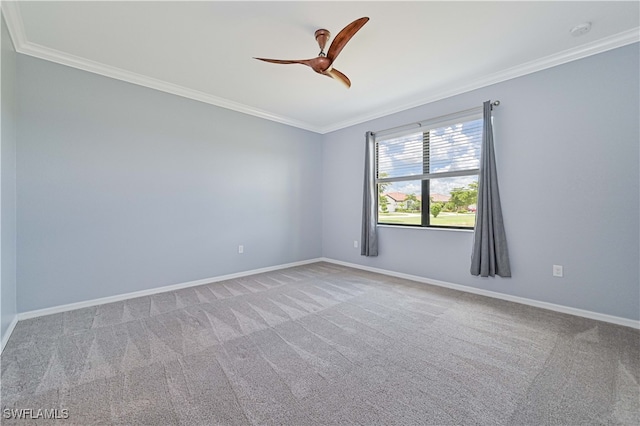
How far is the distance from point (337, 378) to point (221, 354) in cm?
88

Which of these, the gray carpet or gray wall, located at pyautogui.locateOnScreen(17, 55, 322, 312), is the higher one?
gray wall, located at pyautogui.locateOnScreen(17, 55, 322, 312)

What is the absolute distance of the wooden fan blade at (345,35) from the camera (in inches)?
72.1

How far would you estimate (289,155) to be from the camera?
15.5 feet

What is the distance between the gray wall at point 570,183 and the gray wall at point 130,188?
3048 millimetres

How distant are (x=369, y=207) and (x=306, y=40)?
2602 mm

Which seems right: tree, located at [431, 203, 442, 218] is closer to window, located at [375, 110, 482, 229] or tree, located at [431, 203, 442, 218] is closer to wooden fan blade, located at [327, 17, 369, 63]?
window, located at [375, 110, 482, 229]

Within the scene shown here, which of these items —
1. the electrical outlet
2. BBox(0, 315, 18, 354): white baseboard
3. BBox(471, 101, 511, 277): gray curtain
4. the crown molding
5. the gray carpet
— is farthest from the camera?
BBox(471, 101, 511, 277): gray curtain

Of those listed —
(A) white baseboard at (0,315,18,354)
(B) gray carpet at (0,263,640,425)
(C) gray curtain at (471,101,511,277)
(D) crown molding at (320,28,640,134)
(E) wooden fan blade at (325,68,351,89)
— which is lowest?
(B) gray carpet at (0,263,640,425)

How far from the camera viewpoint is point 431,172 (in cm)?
371

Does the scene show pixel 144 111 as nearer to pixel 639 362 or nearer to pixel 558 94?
pixel 558 94

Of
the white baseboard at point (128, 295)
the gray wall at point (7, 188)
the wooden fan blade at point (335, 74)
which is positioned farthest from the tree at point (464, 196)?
the gray wall at point (7, 188)

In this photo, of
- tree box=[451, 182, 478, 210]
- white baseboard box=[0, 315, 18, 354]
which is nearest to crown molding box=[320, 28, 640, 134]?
tree box=[451, 182, 478, 210]

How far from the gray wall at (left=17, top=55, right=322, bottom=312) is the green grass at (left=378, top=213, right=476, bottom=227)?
1.91 metres

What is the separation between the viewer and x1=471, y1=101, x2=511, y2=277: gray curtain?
3.01 meters
